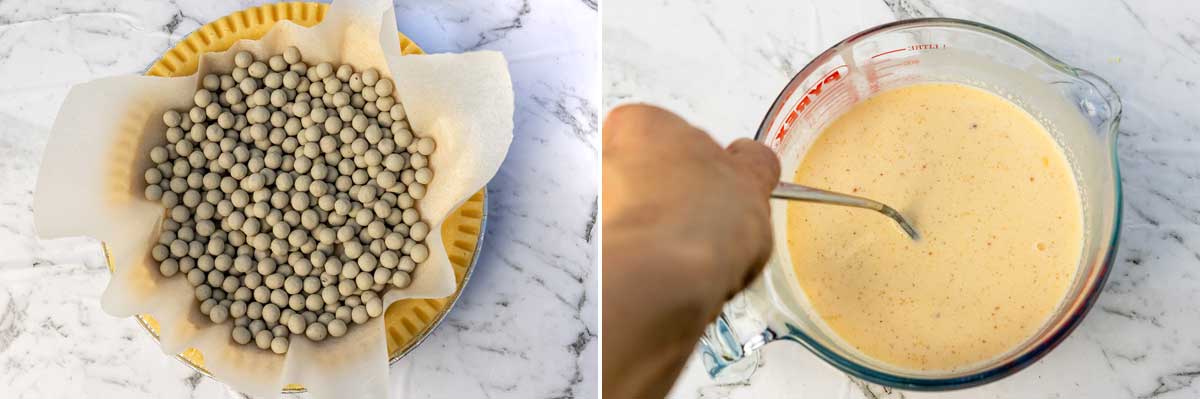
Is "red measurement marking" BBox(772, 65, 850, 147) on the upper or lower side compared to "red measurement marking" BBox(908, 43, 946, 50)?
lower

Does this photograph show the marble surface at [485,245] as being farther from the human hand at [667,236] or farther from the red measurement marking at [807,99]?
the human hand at [667,236]

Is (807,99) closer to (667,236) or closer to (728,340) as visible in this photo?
(728,340)

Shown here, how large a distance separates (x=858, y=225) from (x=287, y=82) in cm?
49

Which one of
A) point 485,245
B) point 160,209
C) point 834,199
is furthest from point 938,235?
point 160,209

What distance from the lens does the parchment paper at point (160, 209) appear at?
2.61 feet

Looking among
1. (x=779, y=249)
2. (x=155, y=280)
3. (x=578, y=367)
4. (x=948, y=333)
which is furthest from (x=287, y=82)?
(x=948, y=333)

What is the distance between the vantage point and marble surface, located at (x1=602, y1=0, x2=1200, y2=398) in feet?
2.29

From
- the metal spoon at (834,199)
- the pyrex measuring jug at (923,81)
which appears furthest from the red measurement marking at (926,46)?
the metal spoon at (834,199)

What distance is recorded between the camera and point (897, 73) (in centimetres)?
68

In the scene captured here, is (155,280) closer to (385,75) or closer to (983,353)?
(385,75)

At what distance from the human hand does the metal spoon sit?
43mm

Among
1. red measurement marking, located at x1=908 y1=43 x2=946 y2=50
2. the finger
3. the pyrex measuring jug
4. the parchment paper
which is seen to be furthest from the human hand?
the parchment paper

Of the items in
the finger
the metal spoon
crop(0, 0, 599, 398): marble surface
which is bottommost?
crop(0, 0, 599, 398): marble surface

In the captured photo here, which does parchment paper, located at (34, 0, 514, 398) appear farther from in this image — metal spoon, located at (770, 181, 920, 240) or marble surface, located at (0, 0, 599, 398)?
metal spoon, located at (770, 181, 920, 240)
